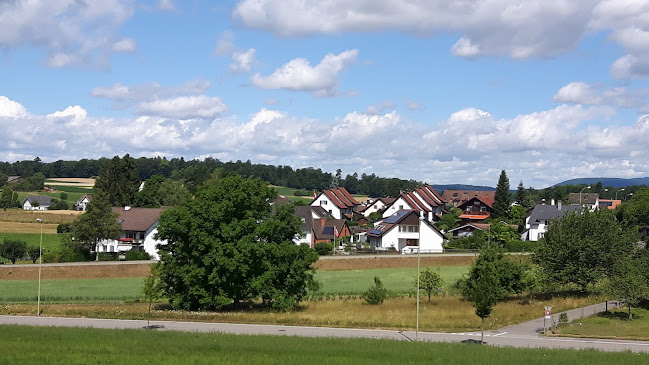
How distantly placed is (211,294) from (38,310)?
38.5ft

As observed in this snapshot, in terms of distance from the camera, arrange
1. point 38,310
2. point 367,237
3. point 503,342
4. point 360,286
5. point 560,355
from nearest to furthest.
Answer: point 560,355 → point 503,342 → point 38,310 → point 360,286 → point 367,237

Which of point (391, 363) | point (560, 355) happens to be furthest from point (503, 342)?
point (391, 363)

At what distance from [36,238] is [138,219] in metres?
14.4

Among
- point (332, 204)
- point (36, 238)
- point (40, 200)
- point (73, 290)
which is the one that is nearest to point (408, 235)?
point (332, 204)

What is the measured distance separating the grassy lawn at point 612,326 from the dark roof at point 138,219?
5930 centimetres

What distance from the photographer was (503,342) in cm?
3647

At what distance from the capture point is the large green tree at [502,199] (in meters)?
132

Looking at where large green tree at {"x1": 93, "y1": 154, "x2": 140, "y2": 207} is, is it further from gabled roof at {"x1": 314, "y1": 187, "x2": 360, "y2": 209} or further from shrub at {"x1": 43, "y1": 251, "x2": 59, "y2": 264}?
shrub at {"x1": 43, "y1": 251, "x2": 59, "y2": 264}

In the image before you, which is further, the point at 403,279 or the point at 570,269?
the point at 403,279

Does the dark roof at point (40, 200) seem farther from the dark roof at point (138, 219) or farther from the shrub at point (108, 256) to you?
the shrub at point (108, 256)

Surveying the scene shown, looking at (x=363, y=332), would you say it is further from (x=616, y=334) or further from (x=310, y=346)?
(x=616, y=334)

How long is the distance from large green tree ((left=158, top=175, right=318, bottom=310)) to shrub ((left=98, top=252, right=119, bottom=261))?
30.9 metres

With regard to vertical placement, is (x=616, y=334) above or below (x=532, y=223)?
below

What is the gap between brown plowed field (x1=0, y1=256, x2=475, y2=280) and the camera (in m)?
67.1
